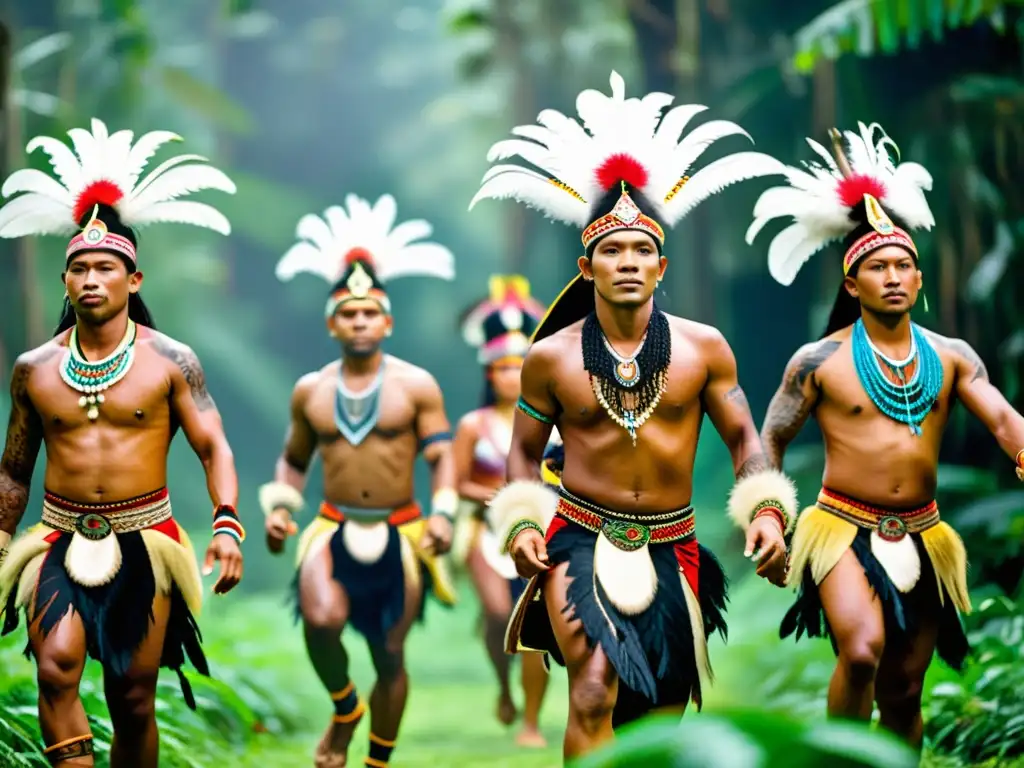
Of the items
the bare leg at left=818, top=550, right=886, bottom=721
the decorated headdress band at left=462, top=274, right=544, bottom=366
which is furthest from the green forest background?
the decorated headdress band at left=462, top=274, right=544, bottom=366

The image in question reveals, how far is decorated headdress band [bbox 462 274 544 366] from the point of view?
850cm

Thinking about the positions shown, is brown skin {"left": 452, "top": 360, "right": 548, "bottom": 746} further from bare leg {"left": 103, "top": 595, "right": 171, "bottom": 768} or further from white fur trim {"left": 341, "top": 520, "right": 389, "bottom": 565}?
bare leg {"left": 103, "top": 595, "right": 171, "bottom": 768}

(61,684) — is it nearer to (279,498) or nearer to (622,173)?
(279,498)

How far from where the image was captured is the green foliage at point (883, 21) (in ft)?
29.3

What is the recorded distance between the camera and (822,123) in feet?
37.6

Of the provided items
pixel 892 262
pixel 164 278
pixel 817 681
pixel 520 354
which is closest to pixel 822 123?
pixel 520 354

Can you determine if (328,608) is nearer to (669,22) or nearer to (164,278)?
(669,22)

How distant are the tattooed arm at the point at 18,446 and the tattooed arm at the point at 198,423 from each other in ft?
1.60

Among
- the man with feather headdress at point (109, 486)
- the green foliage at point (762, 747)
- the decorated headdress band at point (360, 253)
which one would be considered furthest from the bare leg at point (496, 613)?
the green foliage at point (762, 747)

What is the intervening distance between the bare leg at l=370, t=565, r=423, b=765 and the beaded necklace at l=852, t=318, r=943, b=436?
2.53 metres

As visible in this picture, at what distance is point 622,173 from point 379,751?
9.99 ft

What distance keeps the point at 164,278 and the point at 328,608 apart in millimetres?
11306

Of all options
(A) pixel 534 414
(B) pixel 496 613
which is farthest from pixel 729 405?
(B) pixel 496 613

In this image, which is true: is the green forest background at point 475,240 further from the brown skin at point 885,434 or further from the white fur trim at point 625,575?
the white fur trim at point 625,575
